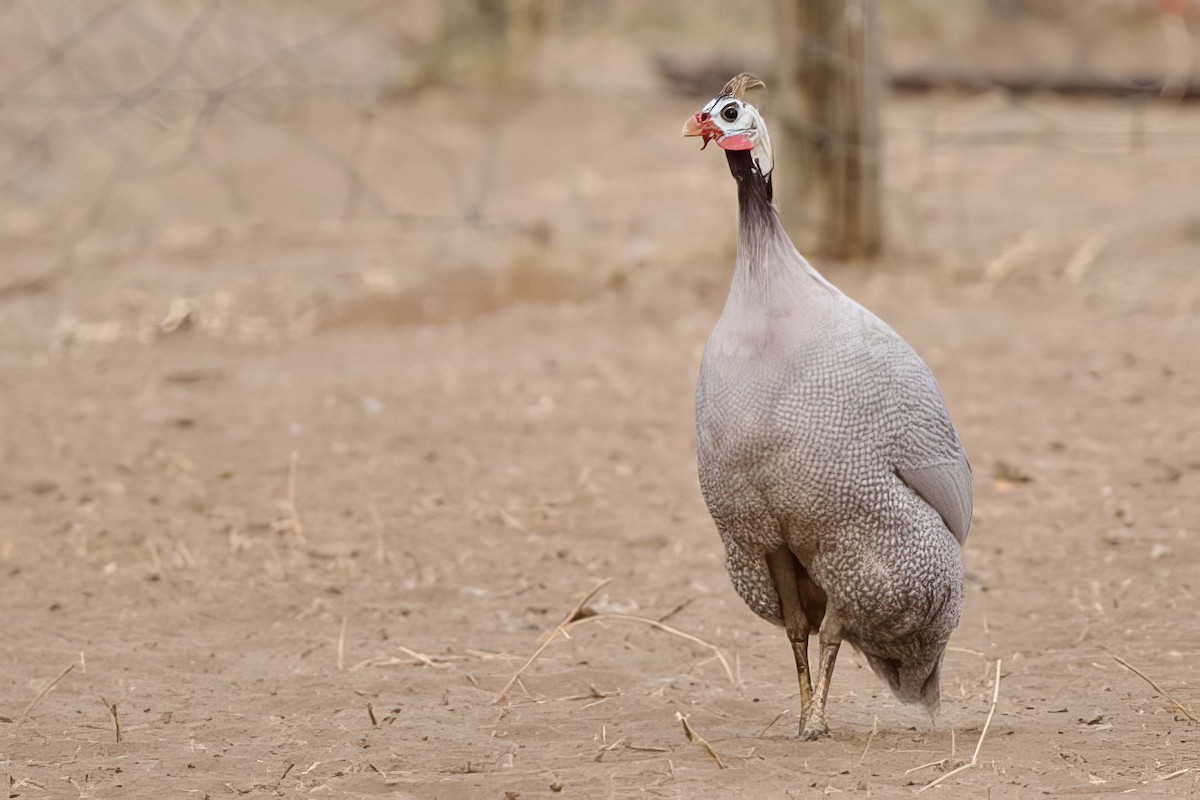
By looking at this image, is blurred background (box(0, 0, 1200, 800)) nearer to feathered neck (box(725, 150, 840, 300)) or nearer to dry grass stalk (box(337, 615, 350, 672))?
dry grass stalk (box(337, 615, 350, 672))

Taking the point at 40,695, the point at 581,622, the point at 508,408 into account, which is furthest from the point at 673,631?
the point at 508,408

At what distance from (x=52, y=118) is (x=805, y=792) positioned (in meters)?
8.63

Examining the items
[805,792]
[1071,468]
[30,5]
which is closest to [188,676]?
[805,792]

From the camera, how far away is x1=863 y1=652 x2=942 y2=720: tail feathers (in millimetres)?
3217

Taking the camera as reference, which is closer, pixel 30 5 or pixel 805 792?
pixel 805 792

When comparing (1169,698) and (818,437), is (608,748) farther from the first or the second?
(1169,698)

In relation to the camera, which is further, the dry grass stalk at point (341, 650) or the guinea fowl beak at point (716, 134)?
the dry grass stalk at point (341, 650)

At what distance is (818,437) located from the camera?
2902 mm

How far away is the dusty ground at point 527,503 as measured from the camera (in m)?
3.16

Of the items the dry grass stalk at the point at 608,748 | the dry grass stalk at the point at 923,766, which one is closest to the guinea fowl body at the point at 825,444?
the dry grass stalk at the point at 923,766

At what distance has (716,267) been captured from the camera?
25.0 ft

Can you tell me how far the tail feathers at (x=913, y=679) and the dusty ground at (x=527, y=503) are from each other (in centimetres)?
9

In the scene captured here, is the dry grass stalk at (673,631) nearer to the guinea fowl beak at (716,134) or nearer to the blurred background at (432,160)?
the guinea fowl beak at (716,134)

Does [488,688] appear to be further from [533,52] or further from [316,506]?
[533,52]
